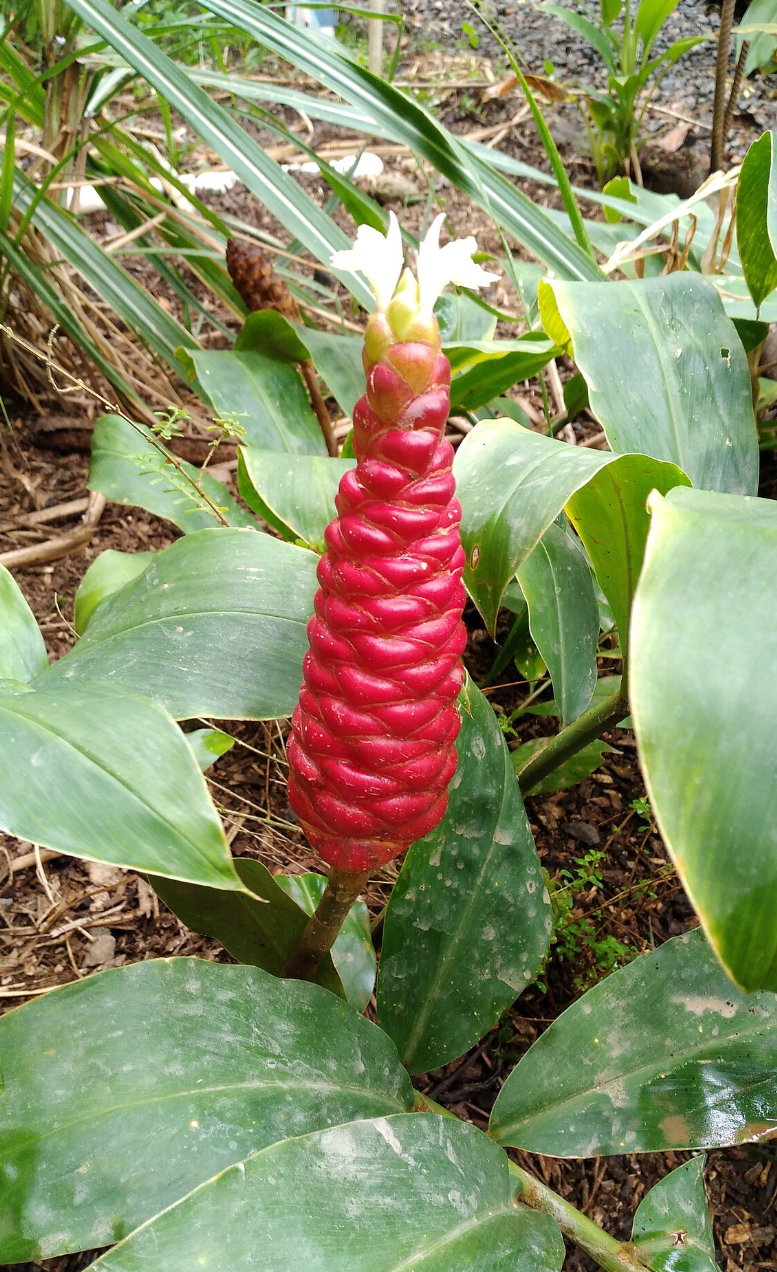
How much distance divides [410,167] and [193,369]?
2120 millimetres

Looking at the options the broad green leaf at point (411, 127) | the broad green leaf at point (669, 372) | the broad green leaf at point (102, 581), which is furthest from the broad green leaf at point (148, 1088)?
the broad green leaf at point (411, 127)

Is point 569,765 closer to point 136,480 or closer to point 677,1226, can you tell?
point 677,1226

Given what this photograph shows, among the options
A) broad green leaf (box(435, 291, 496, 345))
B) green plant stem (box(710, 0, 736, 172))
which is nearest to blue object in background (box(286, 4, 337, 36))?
green plant stem (box(710, 0, 736, 172))

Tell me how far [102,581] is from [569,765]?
752 mm

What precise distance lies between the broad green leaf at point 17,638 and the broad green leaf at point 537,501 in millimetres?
493

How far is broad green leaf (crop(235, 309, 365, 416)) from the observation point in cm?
159

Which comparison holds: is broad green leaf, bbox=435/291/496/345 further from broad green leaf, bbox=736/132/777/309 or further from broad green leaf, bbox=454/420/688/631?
broad green leaf, bbox=454/420/688/631

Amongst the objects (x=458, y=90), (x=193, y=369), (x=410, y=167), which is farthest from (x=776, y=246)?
(x=458, y=90)

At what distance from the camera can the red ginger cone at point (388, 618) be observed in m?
0.62

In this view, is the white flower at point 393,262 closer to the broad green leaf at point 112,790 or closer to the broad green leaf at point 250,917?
the broad green leaf at point 112,790

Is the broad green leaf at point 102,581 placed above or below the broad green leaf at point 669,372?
below

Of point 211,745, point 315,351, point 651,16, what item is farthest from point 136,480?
point 651,16

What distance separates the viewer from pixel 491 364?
4.78ft

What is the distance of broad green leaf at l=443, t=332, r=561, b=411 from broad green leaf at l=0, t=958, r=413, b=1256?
93cm
